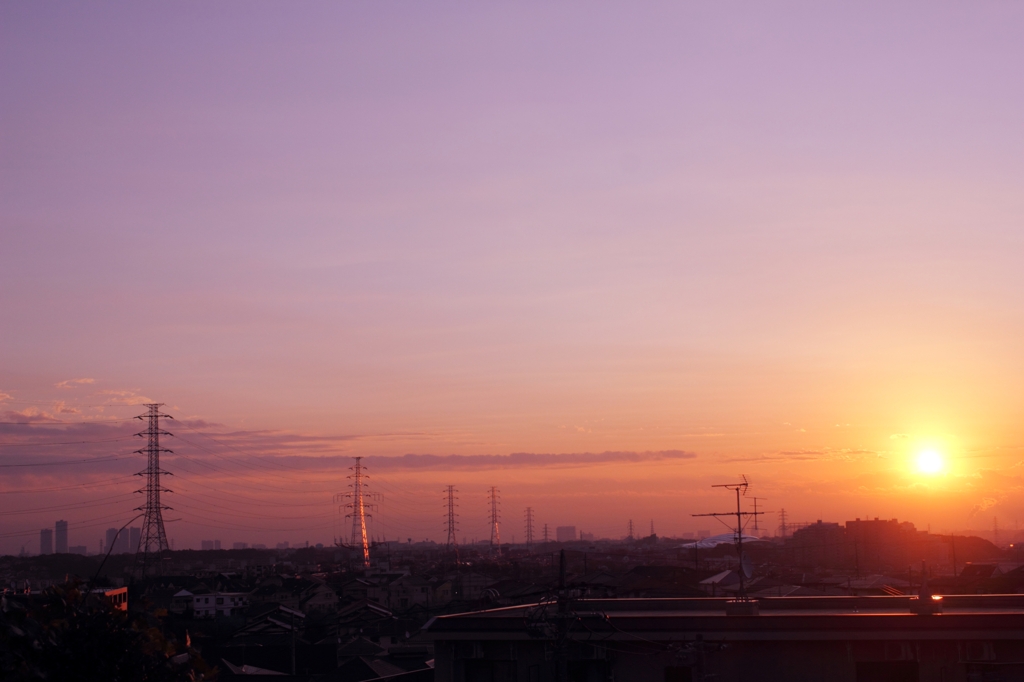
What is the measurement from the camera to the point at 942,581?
150 feet

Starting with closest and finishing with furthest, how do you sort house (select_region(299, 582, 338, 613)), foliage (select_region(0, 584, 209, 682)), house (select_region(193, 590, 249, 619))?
1. foliage (select_region(0, 584, 209, 682))
2. house (select_region(193, 590, 249, 619))
3. house (select_region(299, 582, 338, 613))

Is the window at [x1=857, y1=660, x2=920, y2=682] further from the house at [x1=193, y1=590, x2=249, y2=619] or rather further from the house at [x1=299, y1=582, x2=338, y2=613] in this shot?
the house at [x1=299, y1=582, x2=338, y2=613]

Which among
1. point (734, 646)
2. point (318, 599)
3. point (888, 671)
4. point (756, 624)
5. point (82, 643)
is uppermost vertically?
point (82, 643)

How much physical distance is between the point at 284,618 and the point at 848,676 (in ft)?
165

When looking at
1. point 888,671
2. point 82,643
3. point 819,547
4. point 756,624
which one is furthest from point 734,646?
point 819,547

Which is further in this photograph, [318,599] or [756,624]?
[318,599]

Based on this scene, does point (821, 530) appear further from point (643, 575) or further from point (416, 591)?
point (643, 575)

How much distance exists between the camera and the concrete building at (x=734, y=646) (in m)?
15.6

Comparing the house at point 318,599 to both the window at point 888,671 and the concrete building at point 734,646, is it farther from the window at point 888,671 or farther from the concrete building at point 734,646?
the window at point 888,671

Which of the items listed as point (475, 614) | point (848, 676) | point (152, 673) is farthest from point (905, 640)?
point (152, 673)

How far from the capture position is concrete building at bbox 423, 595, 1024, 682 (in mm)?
15648

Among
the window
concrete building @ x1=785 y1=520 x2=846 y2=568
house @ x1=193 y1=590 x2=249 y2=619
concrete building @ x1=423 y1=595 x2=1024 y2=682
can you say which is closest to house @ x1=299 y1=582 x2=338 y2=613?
house @ x1=193 y1=590 x2=249 y2=619

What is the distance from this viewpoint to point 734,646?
16.5 metres

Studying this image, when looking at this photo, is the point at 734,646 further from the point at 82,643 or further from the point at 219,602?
the point at 219,602
